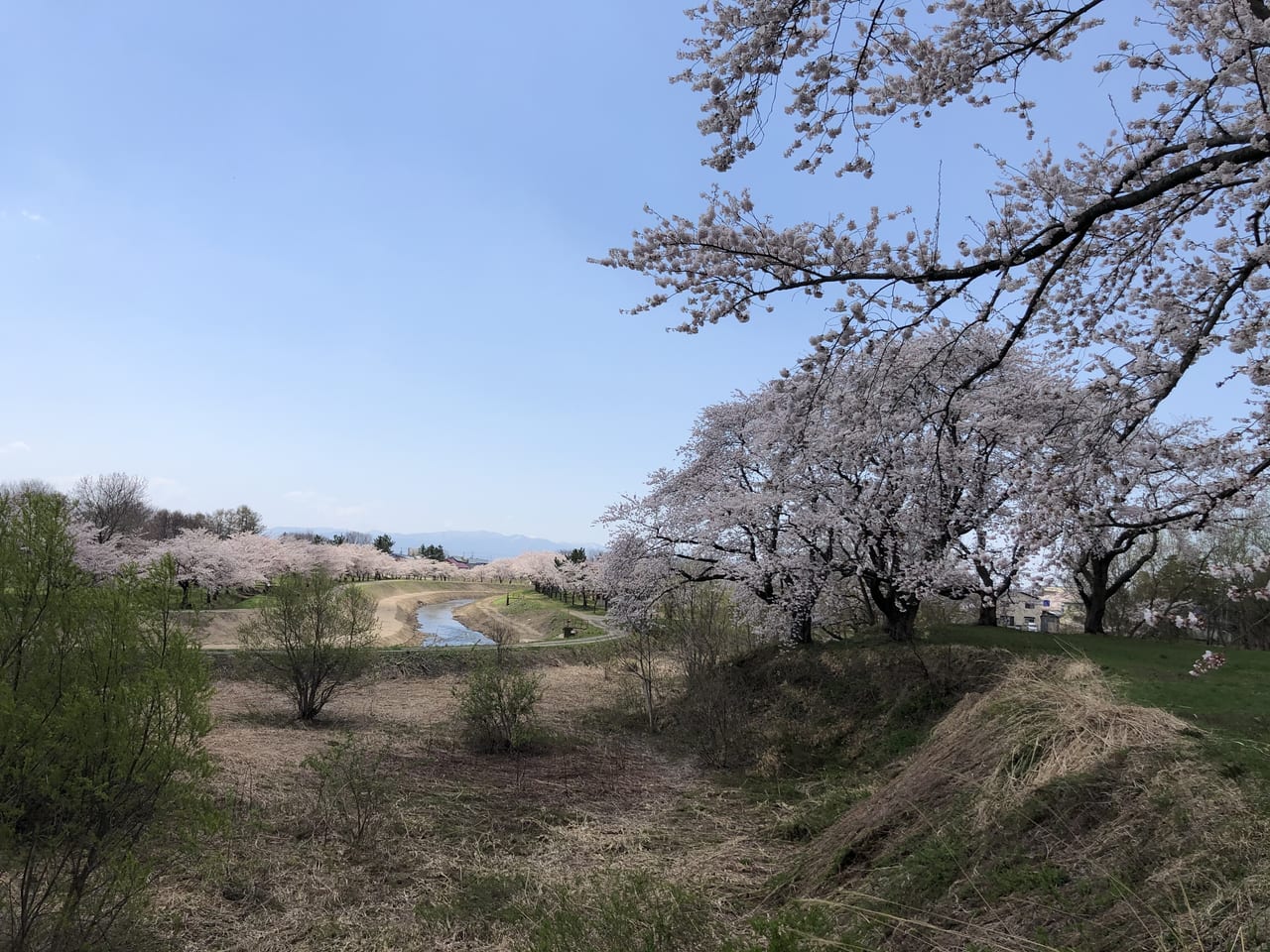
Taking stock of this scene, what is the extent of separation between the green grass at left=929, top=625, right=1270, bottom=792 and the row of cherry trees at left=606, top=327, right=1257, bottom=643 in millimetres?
1384

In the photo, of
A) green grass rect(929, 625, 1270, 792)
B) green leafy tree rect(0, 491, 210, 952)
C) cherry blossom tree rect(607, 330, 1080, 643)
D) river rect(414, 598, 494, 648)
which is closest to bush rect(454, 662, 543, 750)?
cherry blossom tree rect(607, 330, 1080, 643)

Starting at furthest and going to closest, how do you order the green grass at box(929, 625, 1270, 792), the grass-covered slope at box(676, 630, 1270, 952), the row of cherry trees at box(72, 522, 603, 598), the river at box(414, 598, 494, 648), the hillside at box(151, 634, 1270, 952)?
the river at box(414, 598, 494, 648), the row of cherry trees at box(72, 522, 603, 598), the green grass at box(929, 625, 1270, 792), the hillside at box(151, 634, 1270, 952), the grass-covered slope at box(676, 630, 1270, 952)

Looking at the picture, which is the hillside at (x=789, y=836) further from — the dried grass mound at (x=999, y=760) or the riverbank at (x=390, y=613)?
the riverbank at (x=390, y=613)

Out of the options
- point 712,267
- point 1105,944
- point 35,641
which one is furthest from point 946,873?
point 35,641

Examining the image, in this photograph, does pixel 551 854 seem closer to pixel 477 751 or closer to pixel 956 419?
pixel 477 751

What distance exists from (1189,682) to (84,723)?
1165cm

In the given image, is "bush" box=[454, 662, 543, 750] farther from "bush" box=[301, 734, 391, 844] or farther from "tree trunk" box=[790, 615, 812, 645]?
"tree trunk" box=[790, 615, 812, 645]

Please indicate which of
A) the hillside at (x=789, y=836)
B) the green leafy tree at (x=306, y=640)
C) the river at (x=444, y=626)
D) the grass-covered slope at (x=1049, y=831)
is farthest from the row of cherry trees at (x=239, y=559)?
the river at (x=444, y=626)

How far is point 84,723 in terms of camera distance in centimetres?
367

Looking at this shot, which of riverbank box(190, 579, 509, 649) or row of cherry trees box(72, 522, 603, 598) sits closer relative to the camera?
riverbank box(190, 579, 509, 649)

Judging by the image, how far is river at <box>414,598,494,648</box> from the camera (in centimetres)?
3717

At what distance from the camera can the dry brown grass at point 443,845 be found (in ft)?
17.3

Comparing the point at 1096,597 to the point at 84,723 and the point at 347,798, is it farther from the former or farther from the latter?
the point at 84,723

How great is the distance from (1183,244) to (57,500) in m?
8.23
